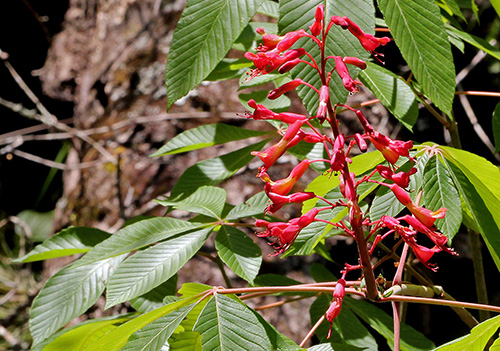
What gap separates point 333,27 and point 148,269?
1.81ft

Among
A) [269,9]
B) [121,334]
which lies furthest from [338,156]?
[269,9]

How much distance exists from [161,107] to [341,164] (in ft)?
4.79

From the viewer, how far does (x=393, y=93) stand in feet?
3.16

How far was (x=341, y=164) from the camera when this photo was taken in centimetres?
70

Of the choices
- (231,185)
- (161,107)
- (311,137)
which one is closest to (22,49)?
(161,107)

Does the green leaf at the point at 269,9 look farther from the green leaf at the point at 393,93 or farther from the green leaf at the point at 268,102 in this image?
the green leaf at the point at 393,93

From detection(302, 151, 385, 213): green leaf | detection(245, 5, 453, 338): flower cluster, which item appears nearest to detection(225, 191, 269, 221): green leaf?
detection(302, 151, 385, 213): green leaf

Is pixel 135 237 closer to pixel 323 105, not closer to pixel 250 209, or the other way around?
pixel 250 209

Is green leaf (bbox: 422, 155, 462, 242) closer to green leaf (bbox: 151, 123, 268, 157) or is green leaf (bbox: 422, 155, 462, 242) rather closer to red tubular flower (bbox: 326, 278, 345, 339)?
red tubular flower (bbox: 326, 278, 345, 339)

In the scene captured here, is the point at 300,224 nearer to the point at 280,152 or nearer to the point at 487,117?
the point at 280,152

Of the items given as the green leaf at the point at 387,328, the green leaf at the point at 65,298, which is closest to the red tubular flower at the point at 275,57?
the green leaf at the point at 65,298

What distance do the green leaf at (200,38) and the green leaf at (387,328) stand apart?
706 millimetres

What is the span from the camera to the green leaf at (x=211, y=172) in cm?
128

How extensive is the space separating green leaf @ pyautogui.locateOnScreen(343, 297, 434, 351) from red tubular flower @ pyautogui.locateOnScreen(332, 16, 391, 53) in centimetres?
68
